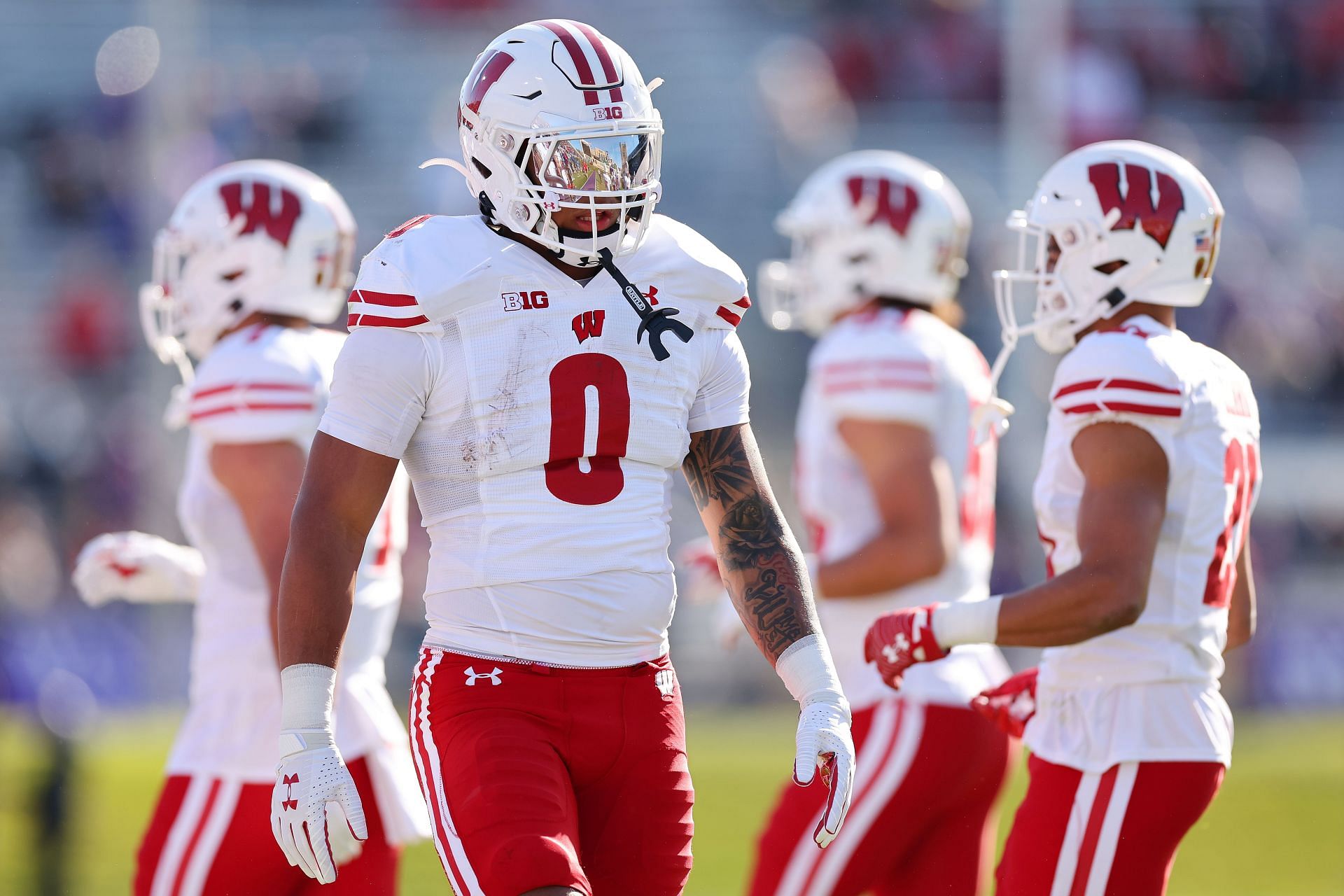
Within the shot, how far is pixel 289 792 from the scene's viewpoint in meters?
3.19

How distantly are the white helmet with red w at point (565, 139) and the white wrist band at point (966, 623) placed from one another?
1.01 m

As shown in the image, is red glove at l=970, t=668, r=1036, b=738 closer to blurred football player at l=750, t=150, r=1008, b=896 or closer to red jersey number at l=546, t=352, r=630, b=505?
blurred football player at l=750, t=150, r=1008, b=896

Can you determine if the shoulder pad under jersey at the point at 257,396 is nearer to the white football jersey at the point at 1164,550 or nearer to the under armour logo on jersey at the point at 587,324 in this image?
the under armour logo on jersey at the point at 587,324

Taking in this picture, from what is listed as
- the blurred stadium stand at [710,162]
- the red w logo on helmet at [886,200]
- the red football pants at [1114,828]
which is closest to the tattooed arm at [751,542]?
the red football pants at [1114,828]

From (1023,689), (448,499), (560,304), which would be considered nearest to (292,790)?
(448,499)

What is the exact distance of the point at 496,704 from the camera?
129 inches

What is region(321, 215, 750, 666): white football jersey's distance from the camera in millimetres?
3299

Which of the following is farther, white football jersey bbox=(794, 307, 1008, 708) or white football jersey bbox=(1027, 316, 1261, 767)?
white football jersey bbox=(794, 307, 1008, 708)

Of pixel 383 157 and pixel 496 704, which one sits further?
pixel 383 157

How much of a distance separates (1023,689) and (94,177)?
41.7ft

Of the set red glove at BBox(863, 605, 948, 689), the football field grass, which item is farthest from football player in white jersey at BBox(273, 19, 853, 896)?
the football field grass

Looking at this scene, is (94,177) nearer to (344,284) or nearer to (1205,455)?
(344,284)

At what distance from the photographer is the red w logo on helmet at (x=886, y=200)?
5.34 m

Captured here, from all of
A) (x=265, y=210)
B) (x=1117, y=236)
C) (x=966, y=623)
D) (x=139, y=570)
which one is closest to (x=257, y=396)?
(x=265, y=210)
